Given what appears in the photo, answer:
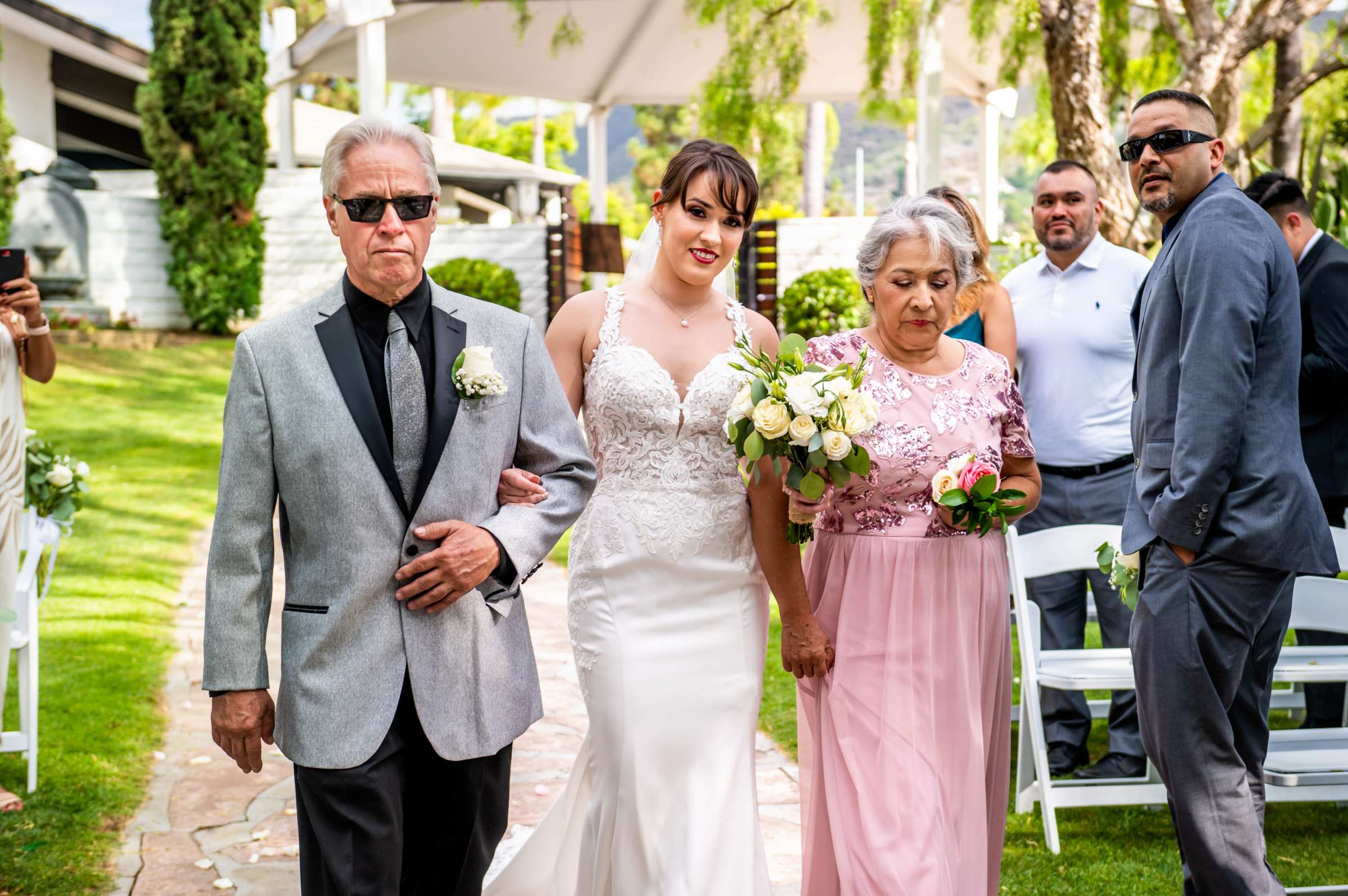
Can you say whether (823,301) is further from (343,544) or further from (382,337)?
(343,544)

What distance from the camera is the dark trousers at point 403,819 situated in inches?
119

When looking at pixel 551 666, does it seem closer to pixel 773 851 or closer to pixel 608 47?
pixel 773 851

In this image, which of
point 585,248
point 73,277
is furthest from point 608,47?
point 73,277

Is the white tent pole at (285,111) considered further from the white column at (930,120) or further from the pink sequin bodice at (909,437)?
the pink sequin bodice at (909,437)

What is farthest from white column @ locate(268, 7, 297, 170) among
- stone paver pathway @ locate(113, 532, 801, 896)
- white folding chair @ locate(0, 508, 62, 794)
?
white folding chair @ locate(0, 508, 62, 794)

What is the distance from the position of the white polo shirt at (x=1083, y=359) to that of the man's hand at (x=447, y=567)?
3.85 m

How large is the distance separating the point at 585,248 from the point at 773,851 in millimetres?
15017

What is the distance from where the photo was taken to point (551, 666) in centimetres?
809

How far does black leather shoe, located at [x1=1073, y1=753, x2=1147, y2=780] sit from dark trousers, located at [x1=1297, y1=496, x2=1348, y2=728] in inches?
37.1

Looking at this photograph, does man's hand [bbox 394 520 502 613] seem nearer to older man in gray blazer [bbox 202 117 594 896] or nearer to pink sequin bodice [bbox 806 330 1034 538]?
older man in gray blazer [bbox 202 117 594 896]

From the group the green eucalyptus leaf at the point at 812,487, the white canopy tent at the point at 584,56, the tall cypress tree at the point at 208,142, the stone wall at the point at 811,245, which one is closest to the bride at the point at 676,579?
the green eucalyptus leaf at the point at 812,487

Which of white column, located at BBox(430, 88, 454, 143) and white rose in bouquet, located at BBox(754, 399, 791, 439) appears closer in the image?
white rose in bouquet, located at BBox(754, 399, 791, 439)

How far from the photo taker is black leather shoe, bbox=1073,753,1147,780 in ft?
19.6

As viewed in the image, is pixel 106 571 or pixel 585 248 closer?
pixel 106 571
